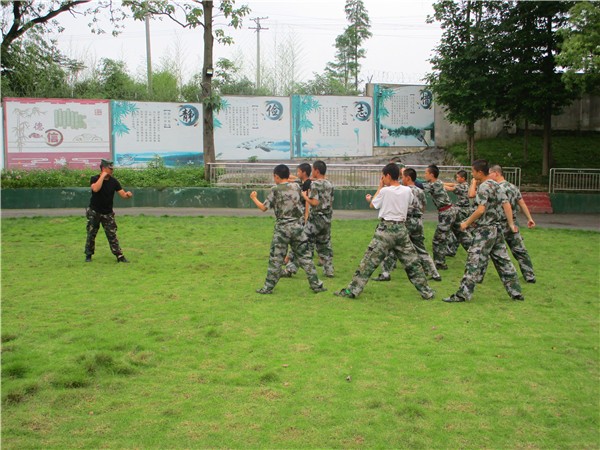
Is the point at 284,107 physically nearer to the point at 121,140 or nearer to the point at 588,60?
the point at 121,140

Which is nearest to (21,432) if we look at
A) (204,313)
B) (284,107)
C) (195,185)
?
(204,313)

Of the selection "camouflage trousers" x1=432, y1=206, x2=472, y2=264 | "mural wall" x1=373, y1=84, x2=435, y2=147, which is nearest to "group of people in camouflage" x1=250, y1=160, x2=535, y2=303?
"camouflage trousers" x1=432, y1=206, x2=472, y2=264

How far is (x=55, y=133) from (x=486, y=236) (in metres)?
18.3

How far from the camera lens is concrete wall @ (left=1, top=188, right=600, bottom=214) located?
63.2 ft

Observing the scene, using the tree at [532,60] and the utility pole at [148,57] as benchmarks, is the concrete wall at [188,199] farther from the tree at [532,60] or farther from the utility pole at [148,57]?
the utility pole at [148,57]

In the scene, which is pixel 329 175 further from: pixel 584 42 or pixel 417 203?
pixel 417 203

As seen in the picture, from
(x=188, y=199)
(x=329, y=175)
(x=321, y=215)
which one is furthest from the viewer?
(x=329, y=175)

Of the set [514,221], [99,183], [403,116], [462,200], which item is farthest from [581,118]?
[99,183]

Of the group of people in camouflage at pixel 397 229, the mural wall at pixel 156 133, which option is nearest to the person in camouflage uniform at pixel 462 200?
the group of people in camouflage at pixel 397 229

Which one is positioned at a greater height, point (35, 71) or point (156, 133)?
point (35, 71)

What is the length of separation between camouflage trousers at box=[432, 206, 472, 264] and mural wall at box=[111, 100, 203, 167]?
14.8 m

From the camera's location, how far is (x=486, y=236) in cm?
852

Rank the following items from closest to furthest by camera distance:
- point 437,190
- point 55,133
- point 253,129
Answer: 1. point 437,190
2. point 55,133
3. point 253,129

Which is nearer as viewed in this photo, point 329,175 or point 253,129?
point 329,175
